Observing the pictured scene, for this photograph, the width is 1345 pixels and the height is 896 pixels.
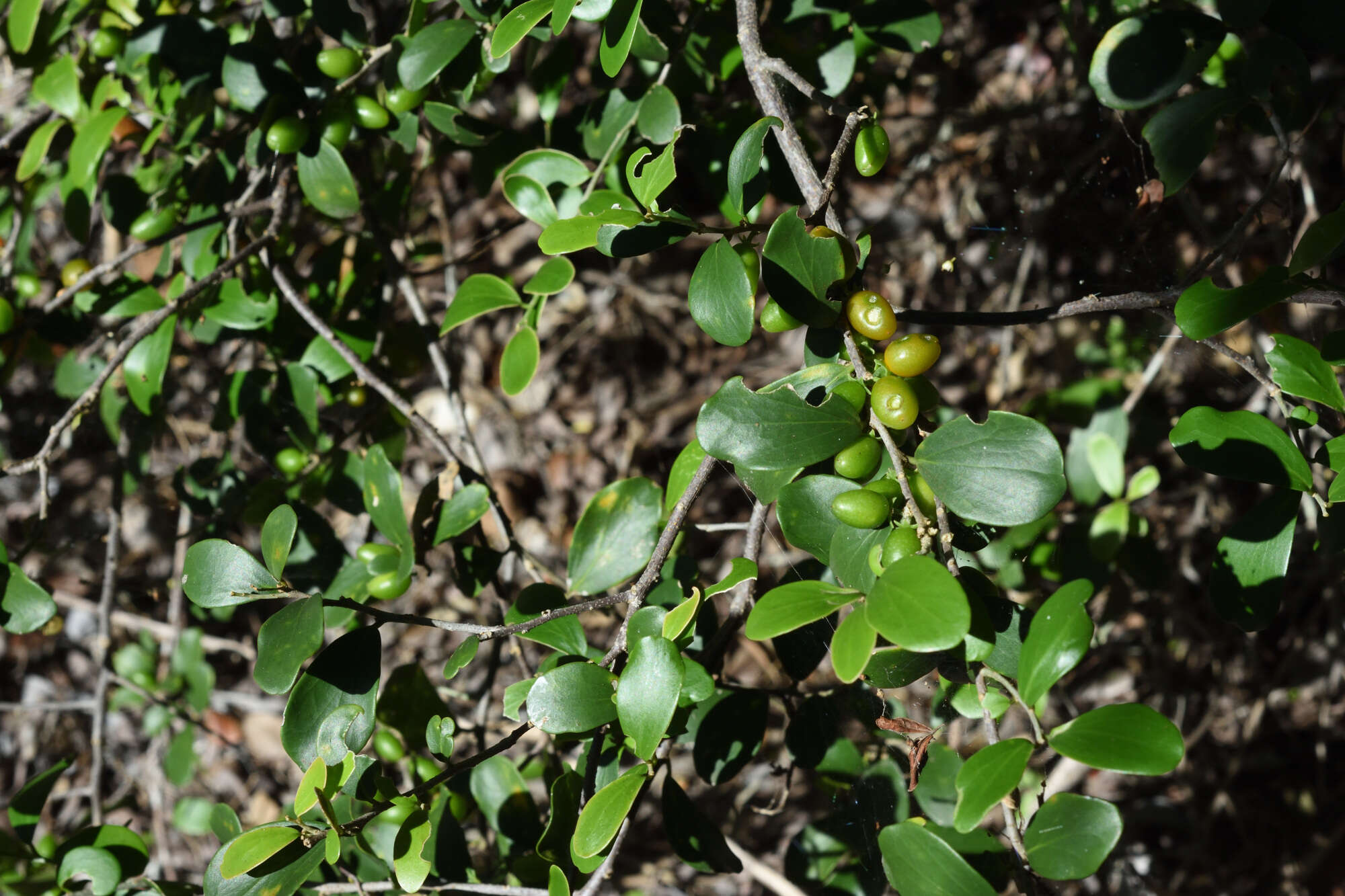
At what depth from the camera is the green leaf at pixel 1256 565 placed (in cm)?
108

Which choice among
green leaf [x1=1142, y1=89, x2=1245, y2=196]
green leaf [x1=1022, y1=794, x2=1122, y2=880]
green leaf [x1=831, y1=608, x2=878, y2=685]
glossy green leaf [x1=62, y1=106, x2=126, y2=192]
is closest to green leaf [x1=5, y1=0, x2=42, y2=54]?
glossy green leaf [x1=62, y1=106, x2=126, y2=192]

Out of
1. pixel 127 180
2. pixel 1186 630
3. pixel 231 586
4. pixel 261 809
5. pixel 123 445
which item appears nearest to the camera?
pixel 231 586

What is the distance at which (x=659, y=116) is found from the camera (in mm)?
1406

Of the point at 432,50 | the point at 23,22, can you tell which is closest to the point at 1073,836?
the point at 432,50

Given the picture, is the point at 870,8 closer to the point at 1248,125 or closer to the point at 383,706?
the point at 1248,125

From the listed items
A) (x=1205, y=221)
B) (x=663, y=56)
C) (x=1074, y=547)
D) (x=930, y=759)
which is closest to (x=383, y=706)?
(x=930, y=759)

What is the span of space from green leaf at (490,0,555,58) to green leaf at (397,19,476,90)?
33 cm

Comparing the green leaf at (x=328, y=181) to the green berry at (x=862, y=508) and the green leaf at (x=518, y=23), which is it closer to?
the green leaf at (x=518, y=23)

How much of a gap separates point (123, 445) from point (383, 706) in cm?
103

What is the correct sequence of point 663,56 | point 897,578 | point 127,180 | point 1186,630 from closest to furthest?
point 897,578 < point 663,56 < point 127,180 < point 1186,630

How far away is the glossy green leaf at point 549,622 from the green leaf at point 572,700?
0.09m

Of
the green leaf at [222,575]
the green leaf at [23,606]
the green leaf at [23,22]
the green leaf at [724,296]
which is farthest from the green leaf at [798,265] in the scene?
the green leaf at [23,22]

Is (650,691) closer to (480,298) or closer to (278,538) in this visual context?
(278,538)

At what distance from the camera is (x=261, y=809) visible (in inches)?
116
